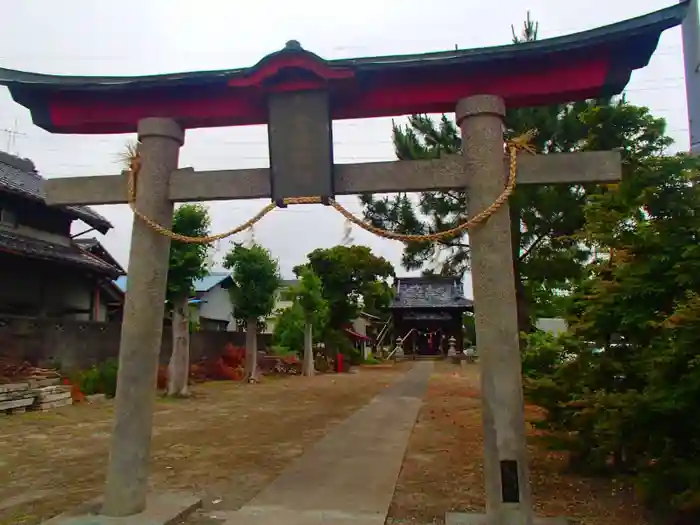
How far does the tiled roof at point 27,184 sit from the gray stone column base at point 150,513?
40.5 feet

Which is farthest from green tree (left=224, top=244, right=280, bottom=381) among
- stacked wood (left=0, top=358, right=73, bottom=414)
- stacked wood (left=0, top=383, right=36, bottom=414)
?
stacked wood (left=0, top=383, right=36, bottom=414)

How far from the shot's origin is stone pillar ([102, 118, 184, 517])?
4828 mm

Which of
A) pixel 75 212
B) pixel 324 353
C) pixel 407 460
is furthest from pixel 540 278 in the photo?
pixel 324 353

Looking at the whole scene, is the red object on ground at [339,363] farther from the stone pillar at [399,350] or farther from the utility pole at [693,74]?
the utility pole at [693,74]

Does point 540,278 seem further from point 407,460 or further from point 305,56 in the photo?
point 305,56

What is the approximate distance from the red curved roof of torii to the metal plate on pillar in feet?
0.43

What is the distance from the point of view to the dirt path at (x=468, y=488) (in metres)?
4.98

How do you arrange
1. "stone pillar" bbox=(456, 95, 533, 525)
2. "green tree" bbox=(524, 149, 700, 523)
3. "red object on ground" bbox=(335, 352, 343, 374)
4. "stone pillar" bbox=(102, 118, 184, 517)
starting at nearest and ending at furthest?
"green tree" bbox=(524, 149, 700, 523), "stone pillar" bbox=(456, 95, 533, 525), "stone pillar" bbox=(102, 118, 184, 517), "red object on ground" bbox=(335, 352, 343, 374)

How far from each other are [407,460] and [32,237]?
46.2 feet

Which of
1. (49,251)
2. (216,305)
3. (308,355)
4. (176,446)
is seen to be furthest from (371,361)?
(176,446)

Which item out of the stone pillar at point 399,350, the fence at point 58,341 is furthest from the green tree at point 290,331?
the stone pillar at point 399,350

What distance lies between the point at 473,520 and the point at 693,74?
4223mm

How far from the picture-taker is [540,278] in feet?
38.7

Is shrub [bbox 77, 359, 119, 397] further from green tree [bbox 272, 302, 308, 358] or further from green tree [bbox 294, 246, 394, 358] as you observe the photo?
green tree [bbox 294, 246, 394, 358]
